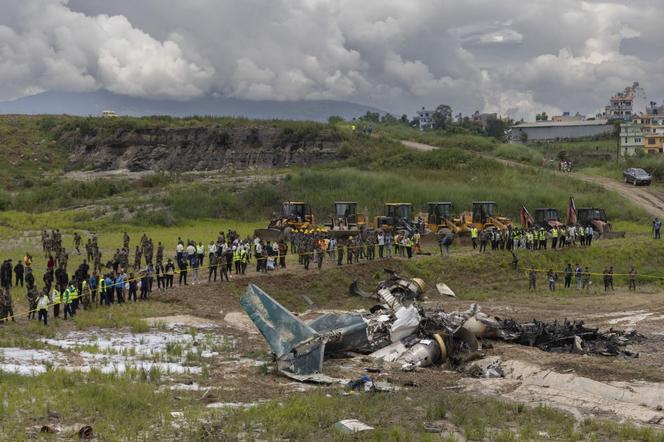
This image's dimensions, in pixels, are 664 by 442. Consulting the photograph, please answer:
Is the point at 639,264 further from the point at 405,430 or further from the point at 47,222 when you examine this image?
the point at 47,222

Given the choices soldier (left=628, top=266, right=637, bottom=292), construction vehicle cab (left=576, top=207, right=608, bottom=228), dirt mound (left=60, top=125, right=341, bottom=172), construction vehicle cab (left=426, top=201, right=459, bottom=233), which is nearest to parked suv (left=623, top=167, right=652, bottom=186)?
construction vehicle cab (left=576, top=207, right=608, bottom=228)

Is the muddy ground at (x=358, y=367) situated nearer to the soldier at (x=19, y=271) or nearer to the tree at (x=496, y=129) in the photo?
the soldier at (x=19, y=271)

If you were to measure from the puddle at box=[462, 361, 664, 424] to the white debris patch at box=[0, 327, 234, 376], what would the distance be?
6.93 metres

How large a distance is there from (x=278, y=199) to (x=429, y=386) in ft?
141

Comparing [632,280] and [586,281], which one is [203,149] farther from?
[632,280]

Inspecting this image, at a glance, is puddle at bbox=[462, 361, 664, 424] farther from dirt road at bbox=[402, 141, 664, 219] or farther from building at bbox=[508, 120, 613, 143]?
building at bbox=[508, 120, 613, 143]

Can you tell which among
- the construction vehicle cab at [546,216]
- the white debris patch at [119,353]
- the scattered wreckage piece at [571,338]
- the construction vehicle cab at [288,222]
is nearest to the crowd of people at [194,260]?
the construction vehicle cab at [288,222]

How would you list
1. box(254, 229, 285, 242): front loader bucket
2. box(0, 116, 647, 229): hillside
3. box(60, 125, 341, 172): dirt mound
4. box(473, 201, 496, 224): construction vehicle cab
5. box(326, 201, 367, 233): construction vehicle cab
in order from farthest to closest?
box(60, 125, 341, 172): dirt mound → box(0, 116, 647, 229): hillside → box(473, 201, 496, 224): construction vehicle cab → box(326, 201, 367, 233): construction vehicle cab → box(254, 229, 285, 242): front loader bucket

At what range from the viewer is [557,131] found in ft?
376

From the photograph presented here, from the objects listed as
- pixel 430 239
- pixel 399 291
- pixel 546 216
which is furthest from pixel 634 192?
pixel 399 291

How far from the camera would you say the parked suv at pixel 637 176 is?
63906 millimetres

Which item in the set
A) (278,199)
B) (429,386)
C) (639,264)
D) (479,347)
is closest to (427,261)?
(639,264)

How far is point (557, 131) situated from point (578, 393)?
105m

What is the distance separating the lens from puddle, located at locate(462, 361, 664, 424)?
14617 millimetres
